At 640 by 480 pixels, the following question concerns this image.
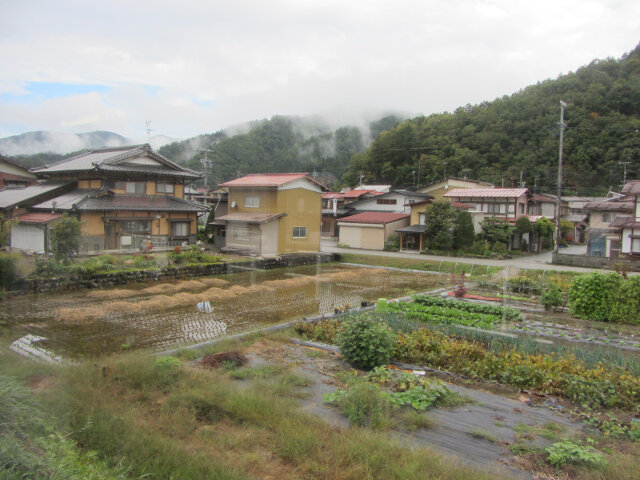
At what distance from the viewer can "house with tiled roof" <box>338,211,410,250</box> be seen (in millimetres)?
29281

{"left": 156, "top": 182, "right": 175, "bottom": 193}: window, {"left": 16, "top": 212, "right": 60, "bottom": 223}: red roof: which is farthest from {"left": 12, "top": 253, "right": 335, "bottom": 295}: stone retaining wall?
{"left": 156, "top": 182, "right": 175, "bottom": 193}: window

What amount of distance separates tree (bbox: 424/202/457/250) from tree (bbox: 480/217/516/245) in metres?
2.18

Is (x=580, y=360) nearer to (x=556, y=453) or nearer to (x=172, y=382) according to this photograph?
(x=556, y=453)

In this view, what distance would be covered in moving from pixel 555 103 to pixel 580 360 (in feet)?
137

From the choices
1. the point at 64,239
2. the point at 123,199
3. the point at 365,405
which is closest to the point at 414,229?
the point at 123,199

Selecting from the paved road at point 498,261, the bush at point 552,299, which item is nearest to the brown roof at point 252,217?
the paved road at point 498,261

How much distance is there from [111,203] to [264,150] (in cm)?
2068

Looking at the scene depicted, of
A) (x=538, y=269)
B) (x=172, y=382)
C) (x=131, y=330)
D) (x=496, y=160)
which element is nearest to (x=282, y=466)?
(x=172, y=382)

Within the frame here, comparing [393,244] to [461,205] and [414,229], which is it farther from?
[461,205]

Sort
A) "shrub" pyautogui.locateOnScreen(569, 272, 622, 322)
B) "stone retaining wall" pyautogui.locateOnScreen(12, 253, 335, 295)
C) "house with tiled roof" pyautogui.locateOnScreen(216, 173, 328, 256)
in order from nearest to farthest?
"shrub" pyautogui.locateOnScreen(569, 272, 622, 322) < "stone retaining wall" pyautogui.locateOnScreen(12, 253, 335, 295) < "house with tiled roof" pyautogui.locateOnScreen(216, 173, 328, 256)

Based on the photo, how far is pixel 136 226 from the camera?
22.8 meters

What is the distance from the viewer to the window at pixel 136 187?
76.7ft

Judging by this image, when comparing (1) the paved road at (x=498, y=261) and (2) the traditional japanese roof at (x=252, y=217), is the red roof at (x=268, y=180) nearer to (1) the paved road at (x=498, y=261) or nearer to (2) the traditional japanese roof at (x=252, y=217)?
(2) the traditional japanese roof at (x=252, y=217)

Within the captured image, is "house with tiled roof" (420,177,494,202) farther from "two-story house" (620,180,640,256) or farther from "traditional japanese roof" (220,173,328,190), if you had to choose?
"two-story house" (620,180,640,256)
